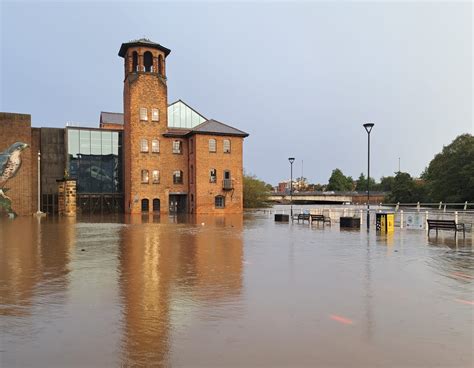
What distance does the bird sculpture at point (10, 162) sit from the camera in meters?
41.6

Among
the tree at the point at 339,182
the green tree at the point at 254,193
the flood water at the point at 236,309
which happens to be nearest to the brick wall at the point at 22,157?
the flood water at the point at 236,309

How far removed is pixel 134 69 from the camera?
45656 millimetres

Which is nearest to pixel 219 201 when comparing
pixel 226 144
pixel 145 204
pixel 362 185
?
pixel 226 144

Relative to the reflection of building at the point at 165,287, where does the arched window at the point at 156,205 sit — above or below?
above

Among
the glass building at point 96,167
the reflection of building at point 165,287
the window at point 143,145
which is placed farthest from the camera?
the glass building at point 96,167

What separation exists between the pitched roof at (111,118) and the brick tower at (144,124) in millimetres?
17858

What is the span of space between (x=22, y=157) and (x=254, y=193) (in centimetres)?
3792

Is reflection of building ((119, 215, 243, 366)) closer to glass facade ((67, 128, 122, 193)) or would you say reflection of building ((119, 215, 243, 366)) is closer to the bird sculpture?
the bird sculpture

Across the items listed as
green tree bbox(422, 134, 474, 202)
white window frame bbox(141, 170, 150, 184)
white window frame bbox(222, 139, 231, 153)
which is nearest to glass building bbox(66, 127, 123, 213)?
white window frame bbox(141, 170, 150, 184)

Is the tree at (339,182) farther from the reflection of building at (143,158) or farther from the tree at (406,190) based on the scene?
the reflection of building at (143,158)

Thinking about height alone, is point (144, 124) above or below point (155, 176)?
above

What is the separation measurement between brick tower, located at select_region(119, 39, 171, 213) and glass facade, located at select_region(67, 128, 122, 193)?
2409mm

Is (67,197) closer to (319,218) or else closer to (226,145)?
(226,145)

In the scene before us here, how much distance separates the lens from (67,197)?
42156mm
